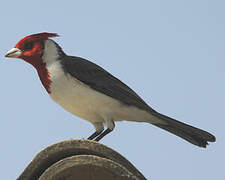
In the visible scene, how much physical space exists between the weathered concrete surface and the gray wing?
172 centimetres

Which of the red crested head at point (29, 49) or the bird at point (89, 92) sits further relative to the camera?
the red crested head at point (29, 49)

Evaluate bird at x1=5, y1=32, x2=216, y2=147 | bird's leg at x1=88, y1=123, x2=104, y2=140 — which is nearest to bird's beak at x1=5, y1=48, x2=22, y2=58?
bird at x1=5, y1=32, x2=216, y2=147

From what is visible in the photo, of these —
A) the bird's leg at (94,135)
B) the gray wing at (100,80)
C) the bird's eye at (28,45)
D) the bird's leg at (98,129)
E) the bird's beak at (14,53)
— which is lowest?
the bird's leg at (94,135)

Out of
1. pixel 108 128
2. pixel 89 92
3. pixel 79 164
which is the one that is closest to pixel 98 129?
pixel 108 128

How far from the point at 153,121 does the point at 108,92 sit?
0.72 meters

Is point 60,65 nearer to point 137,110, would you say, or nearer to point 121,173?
point 137,110

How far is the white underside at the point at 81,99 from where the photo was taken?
4633 mm

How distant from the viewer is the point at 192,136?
16.9 ft

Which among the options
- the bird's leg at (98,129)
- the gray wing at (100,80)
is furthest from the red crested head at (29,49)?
the bird's leg at (98,129)

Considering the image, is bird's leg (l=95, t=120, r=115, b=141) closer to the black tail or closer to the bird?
the bird

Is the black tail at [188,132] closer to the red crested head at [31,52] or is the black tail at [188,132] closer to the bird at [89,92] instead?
the bird at [89,92]

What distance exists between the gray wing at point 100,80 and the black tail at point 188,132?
270mm

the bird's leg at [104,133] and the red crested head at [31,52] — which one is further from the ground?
the red crested head at [31,52]

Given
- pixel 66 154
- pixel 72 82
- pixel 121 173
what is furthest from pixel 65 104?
pixel 121 173
